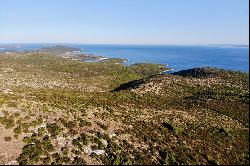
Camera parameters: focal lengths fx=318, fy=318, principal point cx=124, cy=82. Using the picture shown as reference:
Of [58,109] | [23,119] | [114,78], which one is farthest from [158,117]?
[114,78]

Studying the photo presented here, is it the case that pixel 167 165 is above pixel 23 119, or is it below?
below

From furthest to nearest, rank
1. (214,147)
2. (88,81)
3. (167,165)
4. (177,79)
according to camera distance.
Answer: (88,81)
(177,79)
(214,147)
(167,165)

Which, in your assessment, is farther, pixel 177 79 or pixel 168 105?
pixel 177 79

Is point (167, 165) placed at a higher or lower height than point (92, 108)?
lower

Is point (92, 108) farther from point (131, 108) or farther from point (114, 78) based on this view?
point (114, 78)

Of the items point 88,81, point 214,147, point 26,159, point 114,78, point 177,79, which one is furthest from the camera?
point 114,78

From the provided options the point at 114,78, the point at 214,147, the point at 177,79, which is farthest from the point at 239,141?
the point at 114,78

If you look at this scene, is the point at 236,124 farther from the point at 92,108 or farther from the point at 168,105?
the point at 92,108

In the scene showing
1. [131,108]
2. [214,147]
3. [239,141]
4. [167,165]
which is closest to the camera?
[167,165]

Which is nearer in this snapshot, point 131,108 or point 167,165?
point 167,165
